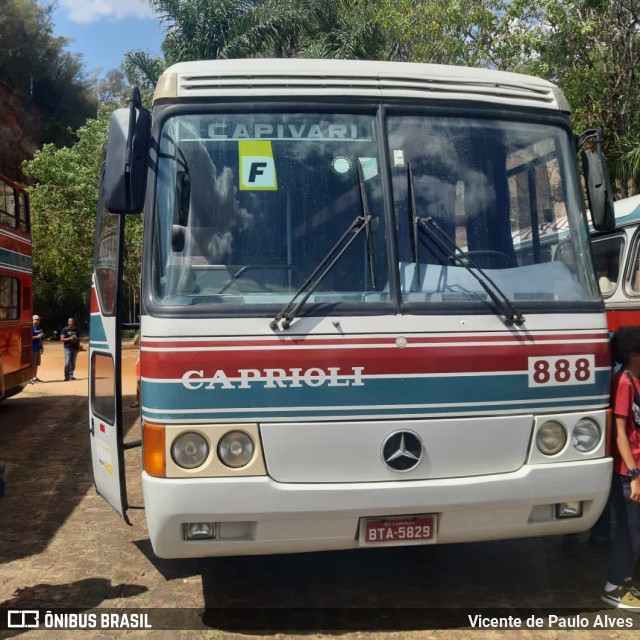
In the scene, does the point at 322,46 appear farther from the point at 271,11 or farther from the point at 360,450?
the point at 360,450

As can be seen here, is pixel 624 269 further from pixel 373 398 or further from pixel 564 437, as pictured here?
pixel 373 398

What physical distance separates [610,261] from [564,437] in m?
5.25

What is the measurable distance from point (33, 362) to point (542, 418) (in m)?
13.1

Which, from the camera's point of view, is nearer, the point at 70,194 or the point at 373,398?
the point at 373,398

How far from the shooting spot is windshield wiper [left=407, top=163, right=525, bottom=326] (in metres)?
4.01

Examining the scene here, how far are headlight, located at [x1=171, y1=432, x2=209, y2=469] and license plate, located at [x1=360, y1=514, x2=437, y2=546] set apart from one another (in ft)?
2.98

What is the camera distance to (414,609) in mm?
4430

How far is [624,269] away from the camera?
8344mm

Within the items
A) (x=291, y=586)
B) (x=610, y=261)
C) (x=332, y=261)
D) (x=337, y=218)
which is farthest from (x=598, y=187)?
(x=610, y=261)

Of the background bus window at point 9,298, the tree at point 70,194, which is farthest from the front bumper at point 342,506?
the tree at point 70,194

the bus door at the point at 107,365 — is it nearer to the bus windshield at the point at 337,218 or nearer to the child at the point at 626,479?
the bus windshield at the point at 337,218

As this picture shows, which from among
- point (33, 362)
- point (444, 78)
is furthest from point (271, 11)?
point (444, 78)

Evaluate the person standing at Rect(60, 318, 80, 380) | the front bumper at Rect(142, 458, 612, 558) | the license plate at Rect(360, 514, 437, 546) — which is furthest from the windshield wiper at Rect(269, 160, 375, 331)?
the person standing at Rect(60, 318, 80, 380)

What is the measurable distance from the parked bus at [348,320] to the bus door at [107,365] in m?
0.04
